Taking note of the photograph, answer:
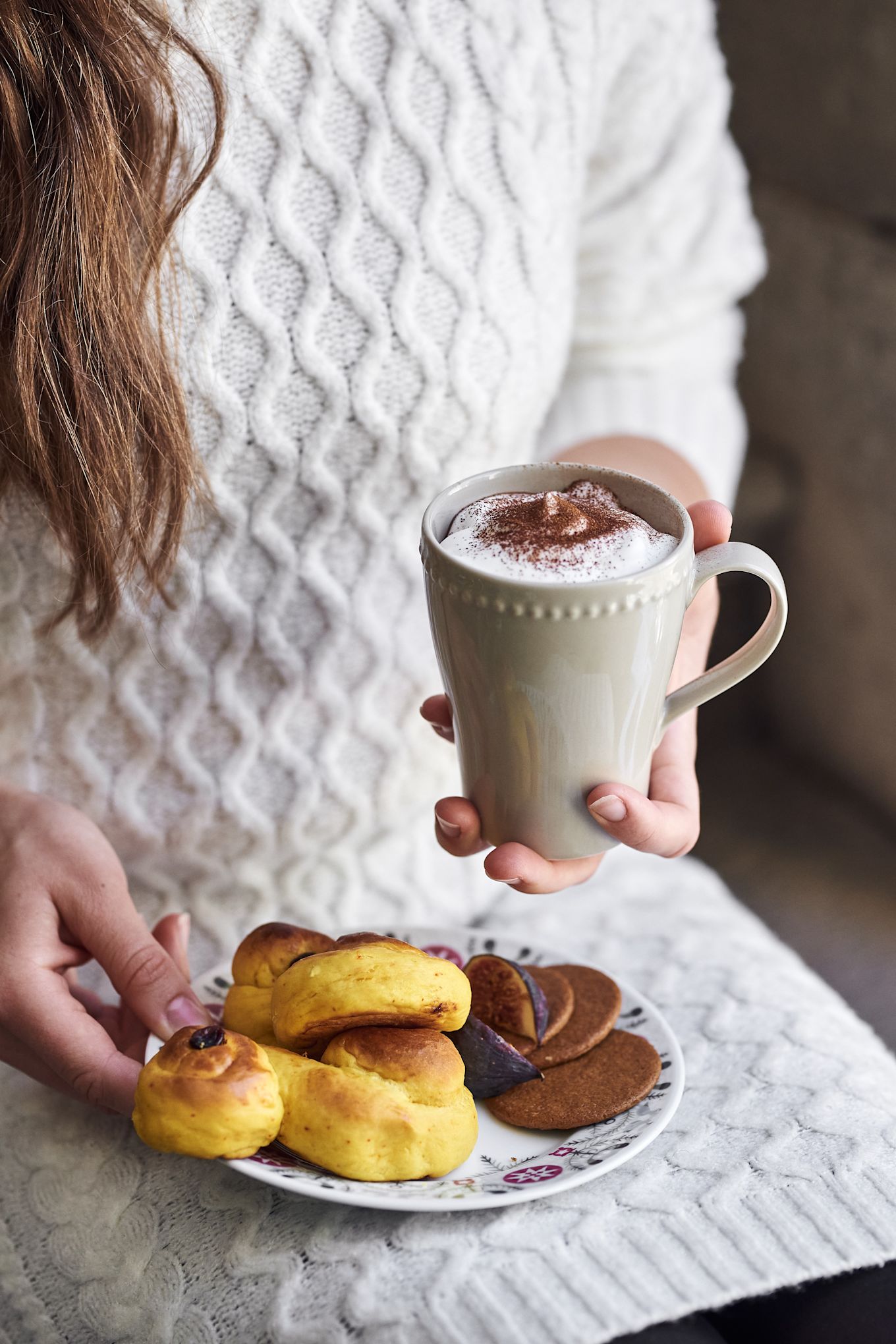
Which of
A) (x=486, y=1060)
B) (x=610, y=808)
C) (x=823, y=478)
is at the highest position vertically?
(x=610, y=808)

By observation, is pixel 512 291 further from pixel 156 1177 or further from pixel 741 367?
pixel 741 367

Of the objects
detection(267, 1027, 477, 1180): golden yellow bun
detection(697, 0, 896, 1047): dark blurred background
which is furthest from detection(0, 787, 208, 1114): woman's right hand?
detection(697, 0, 896, 1047): dark blurred background

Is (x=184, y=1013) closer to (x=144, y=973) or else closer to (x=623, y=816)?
(x=144, y=973)

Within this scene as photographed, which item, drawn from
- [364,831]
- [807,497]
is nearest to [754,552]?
[364,831]

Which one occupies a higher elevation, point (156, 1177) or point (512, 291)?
point (512, 291)

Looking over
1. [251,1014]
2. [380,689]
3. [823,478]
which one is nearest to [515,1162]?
[251,1014]

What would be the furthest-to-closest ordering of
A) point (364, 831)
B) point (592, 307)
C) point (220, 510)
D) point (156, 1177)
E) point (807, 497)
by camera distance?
point (807, 497) → point (592, 307) → point (364, 831) → point (220, 510) → point (156, 1177)
